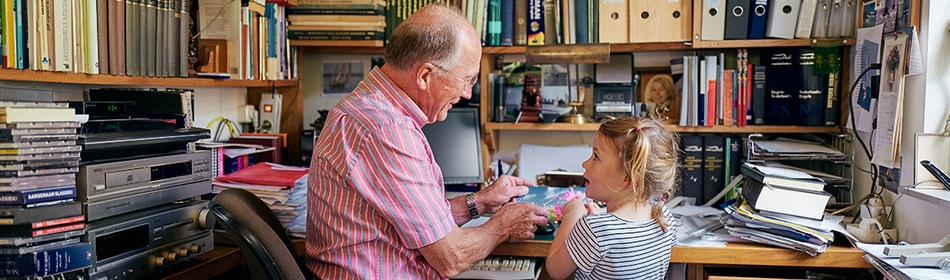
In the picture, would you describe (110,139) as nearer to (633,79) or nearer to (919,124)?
(633,79)

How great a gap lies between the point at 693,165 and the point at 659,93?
1.03 feet

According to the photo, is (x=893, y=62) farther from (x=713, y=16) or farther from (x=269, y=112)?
(x=269, y=112)

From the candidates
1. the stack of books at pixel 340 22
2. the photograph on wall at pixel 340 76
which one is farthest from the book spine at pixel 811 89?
the photograph on wall at pixel 340 76

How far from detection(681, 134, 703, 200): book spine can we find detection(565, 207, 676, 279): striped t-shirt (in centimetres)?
100

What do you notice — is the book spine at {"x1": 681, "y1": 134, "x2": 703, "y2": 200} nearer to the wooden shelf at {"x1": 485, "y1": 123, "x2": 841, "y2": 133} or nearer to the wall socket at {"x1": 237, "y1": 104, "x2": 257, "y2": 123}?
the wooden shelf at {"x1": 485, "y1": 123, "x2": 841, "y2": 133}

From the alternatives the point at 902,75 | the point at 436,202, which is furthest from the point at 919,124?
the point at 436,202

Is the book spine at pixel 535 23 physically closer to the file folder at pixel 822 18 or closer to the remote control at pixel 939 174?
the file folder at pixel 822 18

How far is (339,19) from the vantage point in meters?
3.03

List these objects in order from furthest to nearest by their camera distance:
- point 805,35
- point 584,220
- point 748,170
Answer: point 805,35 < point 748,170 < point 584,220

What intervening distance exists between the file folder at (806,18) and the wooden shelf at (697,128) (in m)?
0.33

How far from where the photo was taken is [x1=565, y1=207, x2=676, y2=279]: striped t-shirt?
6.37 ft

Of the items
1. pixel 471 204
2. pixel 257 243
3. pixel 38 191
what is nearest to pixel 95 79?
pixel 38 191

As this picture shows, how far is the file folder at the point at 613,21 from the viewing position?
2896 mm

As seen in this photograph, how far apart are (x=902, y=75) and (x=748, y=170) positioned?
516 mm
